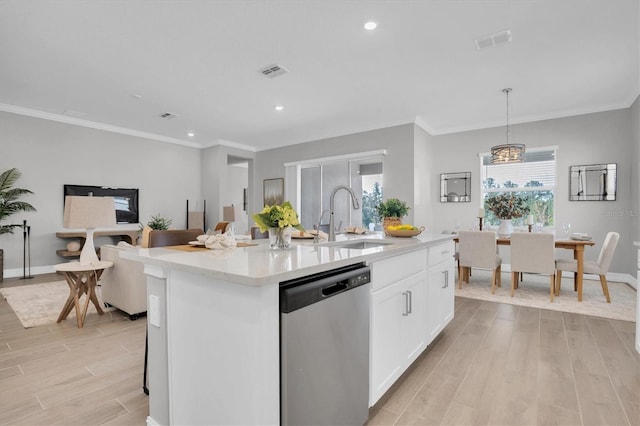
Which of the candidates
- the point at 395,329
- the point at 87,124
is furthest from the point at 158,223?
the point at 395,329

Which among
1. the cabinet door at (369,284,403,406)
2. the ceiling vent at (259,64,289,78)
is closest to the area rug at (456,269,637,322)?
the cabinet door at (369,284,403,406)

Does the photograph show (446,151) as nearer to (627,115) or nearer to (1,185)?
(627,115)

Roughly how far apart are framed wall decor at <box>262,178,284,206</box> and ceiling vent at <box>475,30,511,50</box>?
5.21 m

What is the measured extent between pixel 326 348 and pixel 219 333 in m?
0.43

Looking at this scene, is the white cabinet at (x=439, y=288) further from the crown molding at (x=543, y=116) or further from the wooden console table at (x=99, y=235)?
the wooden console table at (x=99, y=235)

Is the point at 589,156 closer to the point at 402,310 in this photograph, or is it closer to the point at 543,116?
the point at 543,116

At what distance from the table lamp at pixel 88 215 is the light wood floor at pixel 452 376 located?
26.8 inches

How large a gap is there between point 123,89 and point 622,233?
25.2 feet

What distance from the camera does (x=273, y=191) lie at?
788 cm

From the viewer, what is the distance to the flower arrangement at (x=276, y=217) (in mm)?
1783

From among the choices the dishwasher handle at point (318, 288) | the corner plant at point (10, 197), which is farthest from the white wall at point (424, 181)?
the corner plant at point (10, 197)

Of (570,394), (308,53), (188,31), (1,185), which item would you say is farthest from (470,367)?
(1,185)

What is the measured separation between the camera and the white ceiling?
2.75 metres

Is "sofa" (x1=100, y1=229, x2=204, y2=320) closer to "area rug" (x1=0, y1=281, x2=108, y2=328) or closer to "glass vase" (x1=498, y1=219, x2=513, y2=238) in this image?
"area rug" (x1=0, y1=281, x2=108, y2=328)
